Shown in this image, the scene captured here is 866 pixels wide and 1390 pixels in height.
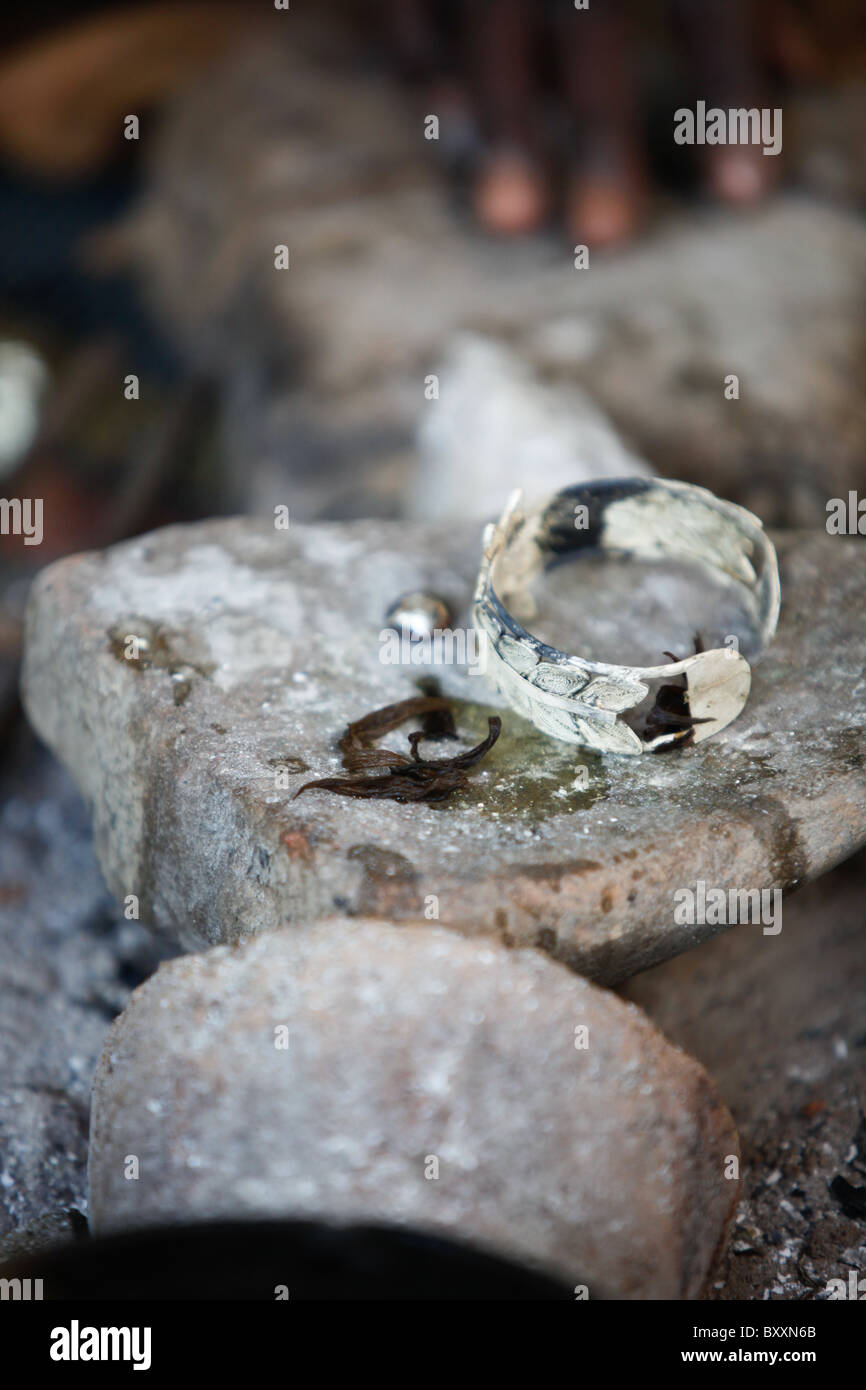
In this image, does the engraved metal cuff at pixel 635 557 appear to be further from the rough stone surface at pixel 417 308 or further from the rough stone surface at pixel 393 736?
the rough stone surface at pixel 417 308

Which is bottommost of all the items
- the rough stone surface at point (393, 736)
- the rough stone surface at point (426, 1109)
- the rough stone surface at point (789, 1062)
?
the rough stone surface at point (789, 1062)

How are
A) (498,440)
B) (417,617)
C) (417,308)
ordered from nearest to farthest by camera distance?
(417,617) < (498,440) < (417,308)

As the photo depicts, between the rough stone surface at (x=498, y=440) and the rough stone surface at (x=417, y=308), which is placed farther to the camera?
the rough stone surface at (x=417, y=308)

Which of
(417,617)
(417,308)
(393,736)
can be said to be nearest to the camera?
(393,736)

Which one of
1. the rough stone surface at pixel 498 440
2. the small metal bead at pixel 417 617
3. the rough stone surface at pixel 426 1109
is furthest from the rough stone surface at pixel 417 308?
the rough stone surface at pixel 426 1109

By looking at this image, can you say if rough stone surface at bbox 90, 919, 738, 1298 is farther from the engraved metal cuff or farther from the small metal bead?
the small metal bead

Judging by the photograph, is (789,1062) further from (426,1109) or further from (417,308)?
(417,308)

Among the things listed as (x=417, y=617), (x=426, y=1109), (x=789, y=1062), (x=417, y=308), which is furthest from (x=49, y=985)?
(x=417, y=308)
